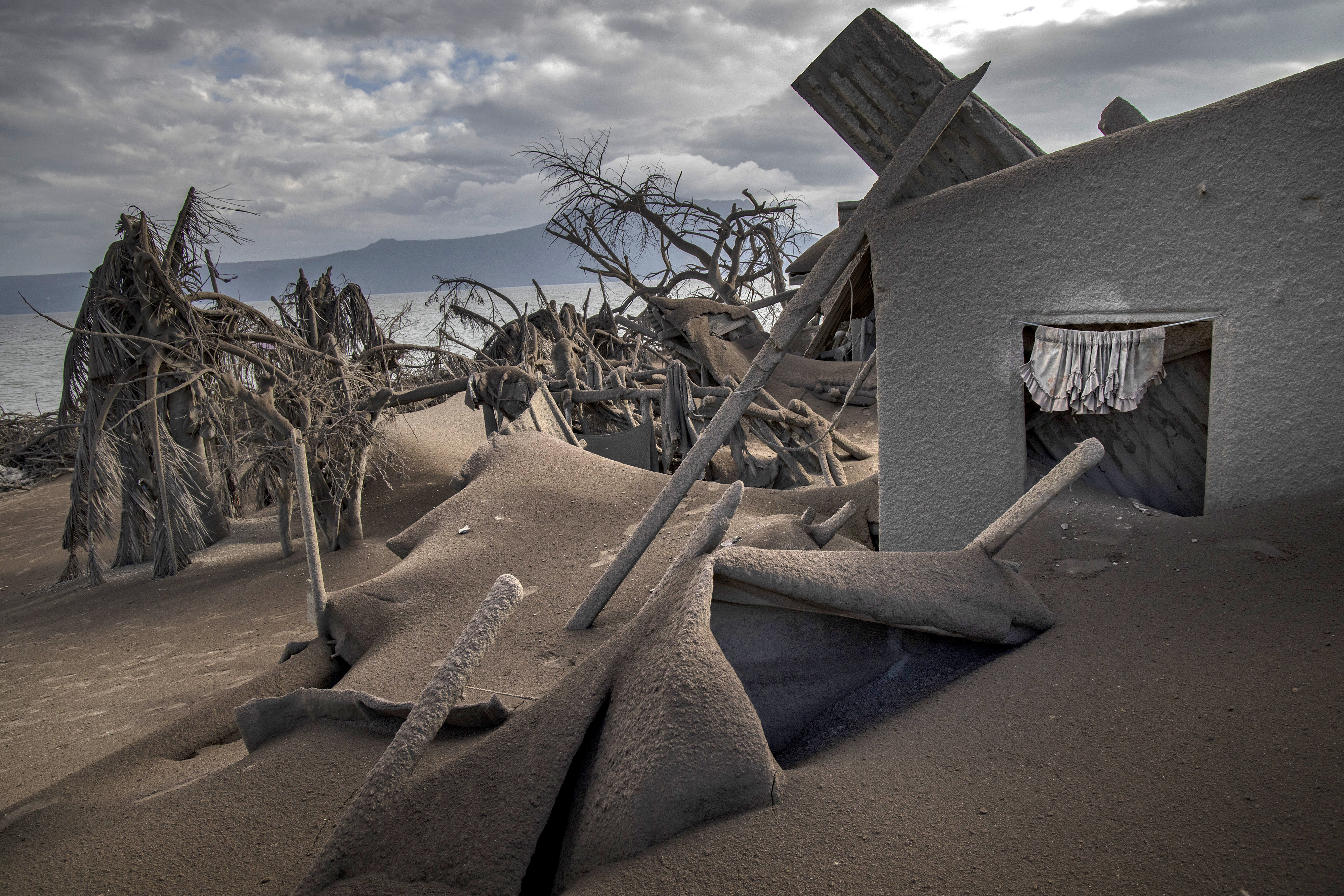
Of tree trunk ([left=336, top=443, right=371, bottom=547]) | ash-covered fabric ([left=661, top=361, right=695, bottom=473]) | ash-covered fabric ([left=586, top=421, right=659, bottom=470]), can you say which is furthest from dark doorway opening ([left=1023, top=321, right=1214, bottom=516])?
tree trunk ([left=336, top=443, right=371, bottom=547])

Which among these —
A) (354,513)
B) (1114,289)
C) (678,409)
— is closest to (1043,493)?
(1114,289)

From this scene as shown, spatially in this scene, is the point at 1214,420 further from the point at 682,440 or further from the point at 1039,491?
the point at 682,440

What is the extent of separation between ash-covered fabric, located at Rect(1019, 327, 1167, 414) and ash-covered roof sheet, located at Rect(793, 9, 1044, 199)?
1.09 m

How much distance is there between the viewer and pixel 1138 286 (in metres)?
3.72

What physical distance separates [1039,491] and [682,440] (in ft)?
22.5

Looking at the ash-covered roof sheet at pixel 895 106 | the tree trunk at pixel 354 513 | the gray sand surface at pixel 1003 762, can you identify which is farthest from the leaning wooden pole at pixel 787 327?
the tree trunk at pixel 354 513

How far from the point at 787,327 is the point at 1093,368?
5.36 ft

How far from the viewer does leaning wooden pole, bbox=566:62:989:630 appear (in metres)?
3.93

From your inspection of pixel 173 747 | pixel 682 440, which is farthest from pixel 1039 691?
pixel 682 440

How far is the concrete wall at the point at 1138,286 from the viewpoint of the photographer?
10.9ft

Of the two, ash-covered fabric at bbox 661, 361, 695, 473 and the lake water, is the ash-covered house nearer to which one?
ash-covered fabric at bbox 661, 361, 695, 473

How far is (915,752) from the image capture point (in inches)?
82.7

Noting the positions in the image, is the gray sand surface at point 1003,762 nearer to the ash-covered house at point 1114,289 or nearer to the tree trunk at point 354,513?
the ash-covered house at point 1114,289

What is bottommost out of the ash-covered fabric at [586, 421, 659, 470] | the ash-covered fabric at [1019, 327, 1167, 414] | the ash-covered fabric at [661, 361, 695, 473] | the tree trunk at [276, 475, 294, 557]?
the tree trunk at [276, 475, 294, 557]
